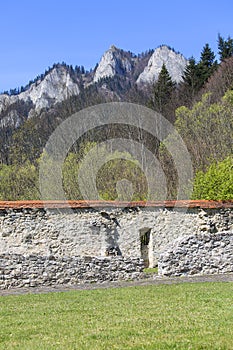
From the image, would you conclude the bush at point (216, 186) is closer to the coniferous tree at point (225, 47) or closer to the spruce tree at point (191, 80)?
the spruce tree at point (191, 80)

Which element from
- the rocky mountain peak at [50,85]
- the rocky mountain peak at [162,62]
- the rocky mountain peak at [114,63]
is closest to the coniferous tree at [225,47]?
the rocky mountain peak at [162,62]

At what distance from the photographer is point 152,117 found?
3744cm

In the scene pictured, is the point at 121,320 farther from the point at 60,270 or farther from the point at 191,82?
the point at 191,82

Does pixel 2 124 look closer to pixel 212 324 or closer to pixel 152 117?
pixel 152 117

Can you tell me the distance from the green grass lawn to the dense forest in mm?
9335

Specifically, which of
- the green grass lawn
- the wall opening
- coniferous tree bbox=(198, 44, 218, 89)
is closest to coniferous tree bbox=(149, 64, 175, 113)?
coniferous tree bbox=(198, 44, 218, 89)

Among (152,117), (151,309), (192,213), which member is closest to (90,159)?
(152,117)

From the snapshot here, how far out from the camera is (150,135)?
1437 inches

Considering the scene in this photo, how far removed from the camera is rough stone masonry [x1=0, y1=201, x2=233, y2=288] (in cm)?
1478

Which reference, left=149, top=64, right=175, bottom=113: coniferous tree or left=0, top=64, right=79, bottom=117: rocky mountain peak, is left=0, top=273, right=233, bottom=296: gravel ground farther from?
left=0, top=64, right=79, bottom=117: rocky mountain peak

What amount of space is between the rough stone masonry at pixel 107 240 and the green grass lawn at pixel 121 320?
94.4 inches

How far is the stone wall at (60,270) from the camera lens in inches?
564

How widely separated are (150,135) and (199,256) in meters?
20.9

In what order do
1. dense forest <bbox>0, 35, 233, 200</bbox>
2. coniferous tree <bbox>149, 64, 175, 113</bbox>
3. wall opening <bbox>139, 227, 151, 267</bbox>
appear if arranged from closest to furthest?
wall opening <bbox>139, 227, 151, 267</bbox>
dense forest <bbox>0, 35, 233, 200</bbox>
coniferous tree <bbox>149, 64, 175, 113</bbox>
